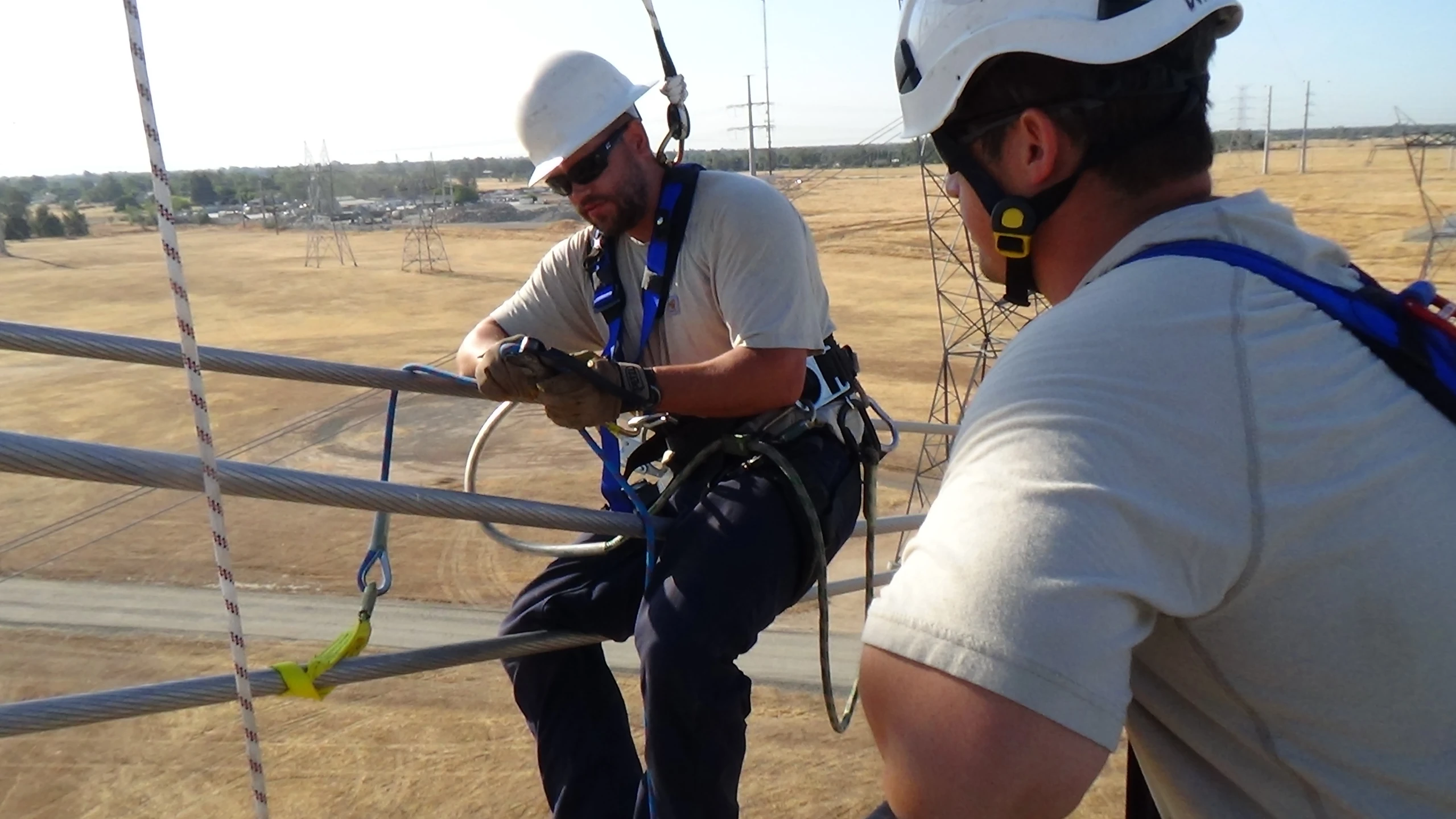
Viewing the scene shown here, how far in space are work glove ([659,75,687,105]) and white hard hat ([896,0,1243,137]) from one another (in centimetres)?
181

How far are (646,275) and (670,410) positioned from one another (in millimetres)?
454

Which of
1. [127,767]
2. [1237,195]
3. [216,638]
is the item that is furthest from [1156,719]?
[216,638]

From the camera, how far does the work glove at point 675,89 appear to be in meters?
3.33

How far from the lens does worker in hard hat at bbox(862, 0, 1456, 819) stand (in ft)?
3.37

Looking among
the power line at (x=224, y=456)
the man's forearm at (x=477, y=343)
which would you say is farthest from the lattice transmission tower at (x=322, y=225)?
the man's forearm at (x=477, y=343)

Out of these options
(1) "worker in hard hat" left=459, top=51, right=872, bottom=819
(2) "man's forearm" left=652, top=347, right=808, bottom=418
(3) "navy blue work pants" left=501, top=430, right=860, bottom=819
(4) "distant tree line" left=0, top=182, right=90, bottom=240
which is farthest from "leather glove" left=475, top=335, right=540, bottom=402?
(4) "distant tree line" left=0, top=182, right=90, bottom=240

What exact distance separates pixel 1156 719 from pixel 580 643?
184cm

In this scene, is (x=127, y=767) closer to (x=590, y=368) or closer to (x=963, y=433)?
(x=590, y=368)

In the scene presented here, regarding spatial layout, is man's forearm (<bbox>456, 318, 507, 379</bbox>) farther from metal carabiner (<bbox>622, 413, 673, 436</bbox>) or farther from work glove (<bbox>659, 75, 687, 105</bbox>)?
work glove (<bbox>659, 75, 687, 105</bbox>)

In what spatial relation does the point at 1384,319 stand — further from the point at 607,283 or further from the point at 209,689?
the point at 607,283

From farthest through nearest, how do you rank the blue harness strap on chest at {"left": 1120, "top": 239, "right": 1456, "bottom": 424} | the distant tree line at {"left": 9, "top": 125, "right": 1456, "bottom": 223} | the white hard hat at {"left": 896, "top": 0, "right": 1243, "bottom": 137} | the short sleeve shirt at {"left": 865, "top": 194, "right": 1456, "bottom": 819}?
the distant tree line at {"left": 9, "top": 125, "right": 1456, "bottom": 223} → the white hard hat at {"left": 896, "top": 0, "right": 1243, "bottom": 137} → the blue harness strap on chest at {"left": 1120, "top": 239, "right": 1456, "bottom": 424} → the short sleeve shirt at {"left": 865, "top": 194, "right": 1456, "bottom": 819}

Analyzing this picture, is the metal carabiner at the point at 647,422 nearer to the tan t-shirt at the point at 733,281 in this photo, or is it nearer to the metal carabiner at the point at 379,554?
the tan t-shirt at the point at 733,281

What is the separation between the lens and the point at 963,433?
1.17 meters

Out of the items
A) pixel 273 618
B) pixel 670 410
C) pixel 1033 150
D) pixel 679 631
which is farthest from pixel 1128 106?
pixel 273 618
